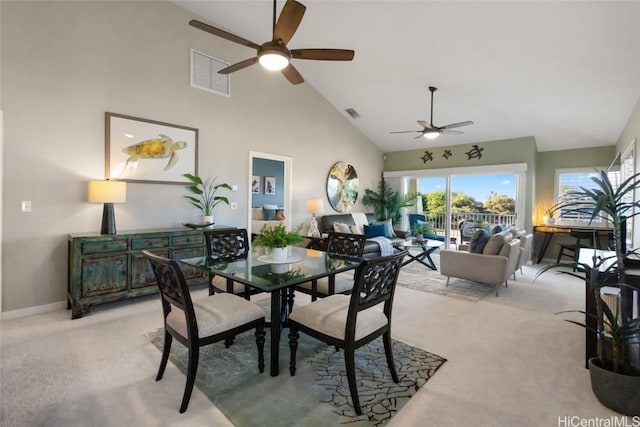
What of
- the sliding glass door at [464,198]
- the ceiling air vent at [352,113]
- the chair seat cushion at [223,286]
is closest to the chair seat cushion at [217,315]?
the chair seat cushion at [223,286]

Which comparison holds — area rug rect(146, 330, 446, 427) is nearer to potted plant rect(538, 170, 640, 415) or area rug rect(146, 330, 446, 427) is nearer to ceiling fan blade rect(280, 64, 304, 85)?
potted plant rect(538, 170, 640, 415)

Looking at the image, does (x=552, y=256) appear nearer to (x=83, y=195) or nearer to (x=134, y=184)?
(x=134, y=184)

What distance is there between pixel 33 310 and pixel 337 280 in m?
3.25

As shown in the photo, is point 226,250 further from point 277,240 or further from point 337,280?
point 337,280

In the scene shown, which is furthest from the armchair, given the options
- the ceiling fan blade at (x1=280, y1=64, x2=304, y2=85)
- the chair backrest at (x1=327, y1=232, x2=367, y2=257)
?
the ceiling fan blade at (x1=280, y1=64, x2=304, y2=85)

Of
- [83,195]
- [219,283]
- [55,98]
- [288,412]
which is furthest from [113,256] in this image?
[288,412]

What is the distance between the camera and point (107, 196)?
3396 millimetres

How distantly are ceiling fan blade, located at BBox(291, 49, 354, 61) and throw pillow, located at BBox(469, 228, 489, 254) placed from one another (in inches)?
118

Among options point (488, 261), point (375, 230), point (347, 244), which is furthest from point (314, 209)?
point (488, 261)

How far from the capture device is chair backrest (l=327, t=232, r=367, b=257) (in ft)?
10.5

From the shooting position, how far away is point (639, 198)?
154 inches

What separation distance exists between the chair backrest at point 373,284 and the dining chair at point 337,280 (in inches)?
27.4

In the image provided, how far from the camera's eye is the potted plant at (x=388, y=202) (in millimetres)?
7879

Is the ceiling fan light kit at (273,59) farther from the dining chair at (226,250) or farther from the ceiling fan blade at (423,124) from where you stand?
the ceiling fan blade at (423,124)
